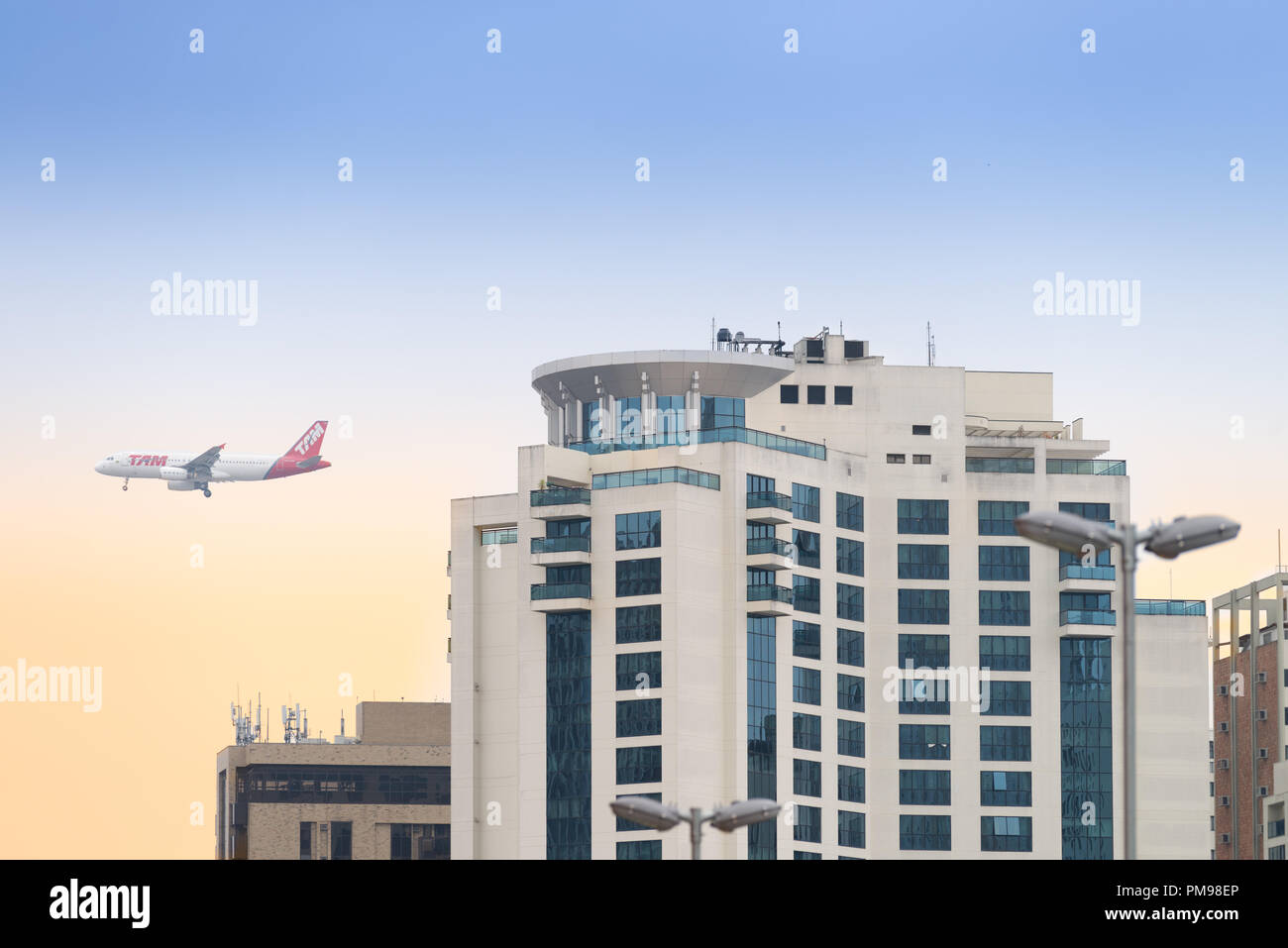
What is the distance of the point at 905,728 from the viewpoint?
511 ft

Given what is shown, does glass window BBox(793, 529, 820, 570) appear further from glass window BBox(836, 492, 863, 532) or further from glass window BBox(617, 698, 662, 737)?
glass window BBox(617, 698, 662, 737)

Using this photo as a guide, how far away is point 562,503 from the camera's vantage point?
148 meters

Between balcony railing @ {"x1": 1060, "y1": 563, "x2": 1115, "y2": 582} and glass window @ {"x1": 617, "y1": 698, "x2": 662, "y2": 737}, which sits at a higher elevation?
balcony railing @ {"x1": 1060, "y1": 563, "x2": 1115, "y2": 582}

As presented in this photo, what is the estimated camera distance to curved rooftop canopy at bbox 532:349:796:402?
500 feet

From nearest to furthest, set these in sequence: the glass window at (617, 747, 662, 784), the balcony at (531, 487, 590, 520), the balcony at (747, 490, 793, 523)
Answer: the glass window at (617, 747, 662, 784) < the balcony at (747, 490, 793, 523) < the balcony at (531, 487, 590, 520)

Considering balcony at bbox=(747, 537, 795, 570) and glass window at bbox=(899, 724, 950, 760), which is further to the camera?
glass window at bbox=(899, 724, 950, 760)

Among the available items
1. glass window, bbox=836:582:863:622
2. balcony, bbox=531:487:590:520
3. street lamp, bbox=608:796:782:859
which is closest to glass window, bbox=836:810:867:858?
glass window, bbox=836:582:863:622

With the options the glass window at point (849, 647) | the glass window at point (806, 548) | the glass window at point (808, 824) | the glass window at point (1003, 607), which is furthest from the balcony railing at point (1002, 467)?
the glass window at point (808, 824)

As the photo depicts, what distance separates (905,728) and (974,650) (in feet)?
23.0

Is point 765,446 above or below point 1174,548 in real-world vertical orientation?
above

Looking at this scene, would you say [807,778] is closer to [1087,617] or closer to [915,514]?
[915,514]

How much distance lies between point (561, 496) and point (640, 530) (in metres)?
5.89
